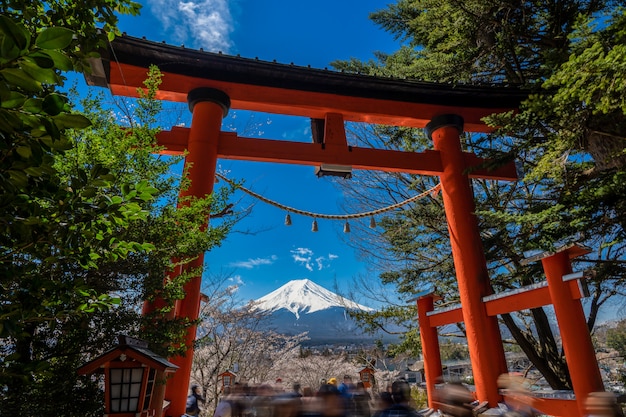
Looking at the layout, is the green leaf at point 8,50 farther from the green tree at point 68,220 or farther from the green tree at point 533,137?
the green tree at point 533,137

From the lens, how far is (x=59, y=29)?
0.75 meters

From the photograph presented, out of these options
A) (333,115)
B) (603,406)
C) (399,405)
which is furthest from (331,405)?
(333,115)

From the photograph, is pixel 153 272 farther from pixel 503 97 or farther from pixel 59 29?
pixel 503 97

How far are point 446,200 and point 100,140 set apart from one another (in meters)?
6.09

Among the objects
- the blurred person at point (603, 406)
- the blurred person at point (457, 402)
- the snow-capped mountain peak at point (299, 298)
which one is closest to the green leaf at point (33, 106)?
the blurred person at point (457, 402)

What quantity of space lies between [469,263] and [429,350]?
1979 mm

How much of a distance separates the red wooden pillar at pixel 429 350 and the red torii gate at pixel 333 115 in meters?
0.90

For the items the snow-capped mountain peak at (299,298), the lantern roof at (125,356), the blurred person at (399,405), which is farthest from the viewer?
the snow-capped mountain peak at (299,298)

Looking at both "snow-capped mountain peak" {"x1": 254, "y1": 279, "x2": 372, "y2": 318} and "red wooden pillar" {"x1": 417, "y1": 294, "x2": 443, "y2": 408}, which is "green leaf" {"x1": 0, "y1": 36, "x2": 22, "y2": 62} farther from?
"snow-capped mountain peak" {"x1": 254, "y1": 279, "x2": 372, "y2": 318}

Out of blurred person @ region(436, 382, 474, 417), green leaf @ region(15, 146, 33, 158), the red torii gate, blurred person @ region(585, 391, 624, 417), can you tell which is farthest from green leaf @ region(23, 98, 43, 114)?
blurred person @ region(585, 391, 624, 417)

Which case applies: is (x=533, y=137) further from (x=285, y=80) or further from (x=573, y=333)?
(x=285, y=80)

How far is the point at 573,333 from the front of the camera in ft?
14.1

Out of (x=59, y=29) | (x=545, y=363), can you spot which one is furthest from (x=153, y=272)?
(x=545, y=363)

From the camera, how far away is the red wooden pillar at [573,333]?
4.07 m
